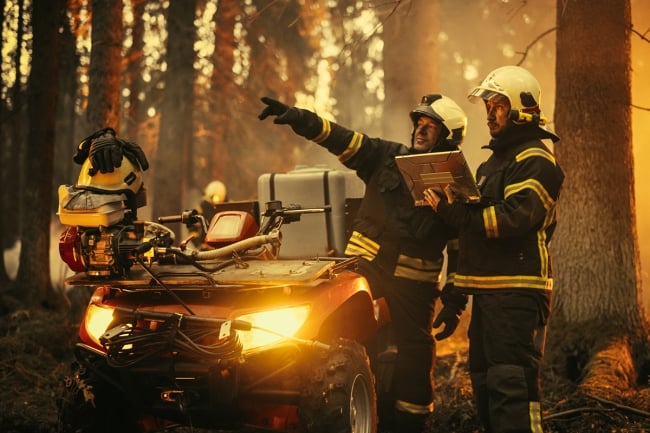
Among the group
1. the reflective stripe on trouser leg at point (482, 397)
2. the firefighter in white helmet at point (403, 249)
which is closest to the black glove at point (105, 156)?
the firefighter in white helmet at point (403, 249)

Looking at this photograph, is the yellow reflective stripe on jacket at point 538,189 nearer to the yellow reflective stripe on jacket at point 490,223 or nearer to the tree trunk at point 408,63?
the yellow reflective stripe on jacket at point 490,223

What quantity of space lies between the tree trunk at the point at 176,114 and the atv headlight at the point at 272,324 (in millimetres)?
11405

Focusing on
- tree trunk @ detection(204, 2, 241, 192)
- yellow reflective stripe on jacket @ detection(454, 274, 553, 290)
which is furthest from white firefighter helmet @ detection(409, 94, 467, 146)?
tree trunk @ detection(204, 2, 241, 192)

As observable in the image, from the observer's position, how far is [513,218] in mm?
4621

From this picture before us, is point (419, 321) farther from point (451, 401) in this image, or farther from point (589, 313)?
point (589, 313)

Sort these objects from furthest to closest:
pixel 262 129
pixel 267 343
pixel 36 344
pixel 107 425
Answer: pixel 262 129, pixel 36 344, pixel 107 425, pixel 267 343

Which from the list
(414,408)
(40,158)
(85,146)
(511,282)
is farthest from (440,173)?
(40,158)

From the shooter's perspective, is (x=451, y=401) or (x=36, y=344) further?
(x=36, y=344)

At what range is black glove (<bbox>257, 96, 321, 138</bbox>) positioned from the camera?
5410mm

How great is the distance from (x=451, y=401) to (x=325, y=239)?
194 cm

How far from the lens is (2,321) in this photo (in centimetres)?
1034

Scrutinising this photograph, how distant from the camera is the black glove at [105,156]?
441cm

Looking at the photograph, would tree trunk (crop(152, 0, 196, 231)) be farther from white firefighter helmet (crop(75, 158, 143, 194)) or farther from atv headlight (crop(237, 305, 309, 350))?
atv headlight (crop(237, 305, 309, 350))

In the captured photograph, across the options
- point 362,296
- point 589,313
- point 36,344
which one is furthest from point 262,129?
point 362,296
